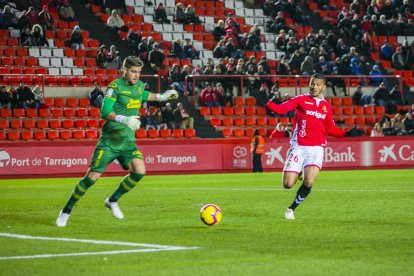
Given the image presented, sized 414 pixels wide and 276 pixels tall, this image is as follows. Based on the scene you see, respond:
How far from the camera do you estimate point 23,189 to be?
24.9 metres

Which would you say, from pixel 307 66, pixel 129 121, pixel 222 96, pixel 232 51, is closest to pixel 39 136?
pixel 222 96

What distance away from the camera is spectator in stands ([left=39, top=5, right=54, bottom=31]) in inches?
1499

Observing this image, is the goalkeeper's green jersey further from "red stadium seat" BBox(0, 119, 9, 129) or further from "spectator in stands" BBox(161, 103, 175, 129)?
"spectator in stands" BBox(161, 103, 175, 129)

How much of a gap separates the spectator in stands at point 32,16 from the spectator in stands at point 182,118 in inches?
277

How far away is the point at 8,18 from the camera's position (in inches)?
1476

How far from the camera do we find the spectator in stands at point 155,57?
3850cm

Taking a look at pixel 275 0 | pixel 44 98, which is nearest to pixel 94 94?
pixel 44 98

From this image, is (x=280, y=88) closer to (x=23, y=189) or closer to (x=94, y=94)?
(x=94, y=94)

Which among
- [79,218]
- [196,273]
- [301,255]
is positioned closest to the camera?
[196,273]

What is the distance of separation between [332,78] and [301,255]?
3249cm

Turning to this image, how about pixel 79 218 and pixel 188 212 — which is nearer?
pixel 79 218

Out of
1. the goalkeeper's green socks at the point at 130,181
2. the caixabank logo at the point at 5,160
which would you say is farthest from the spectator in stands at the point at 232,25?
the goalkeeper's green socks at the point at 130,181

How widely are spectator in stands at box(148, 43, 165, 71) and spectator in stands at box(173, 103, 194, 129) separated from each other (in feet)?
8.45

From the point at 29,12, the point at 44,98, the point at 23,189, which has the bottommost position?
the point at 23,189
